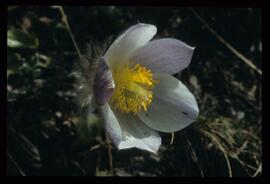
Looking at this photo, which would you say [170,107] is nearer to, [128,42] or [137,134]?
[137,134]

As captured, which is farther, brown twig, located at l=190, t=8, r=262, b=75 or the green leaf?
brown twig, located at l=190, t=8, r=262, b=75

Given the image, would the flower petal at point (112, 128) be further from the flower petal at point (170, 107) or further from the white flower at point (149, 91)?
the flower petal at point (170, 107)

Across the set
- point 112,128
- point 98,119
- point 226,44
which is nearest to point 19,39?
point 98,119

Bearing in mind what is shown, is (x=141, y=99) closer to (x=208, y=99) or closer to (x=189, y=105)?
(x=189, y=105)

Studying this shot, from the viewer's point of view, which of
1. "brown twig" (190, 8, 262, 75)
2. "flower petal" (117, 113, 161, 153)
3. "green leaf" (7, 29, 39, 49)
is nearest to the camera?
"flower petal" (117, 113, 161, 153)

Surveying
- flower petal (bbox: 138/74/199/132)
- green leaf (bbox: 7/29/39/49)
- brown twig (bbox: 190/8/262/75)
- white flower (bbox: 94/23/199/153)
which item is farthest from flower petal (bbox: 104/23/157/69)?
brown twig (bbox: 190/8/262/75)

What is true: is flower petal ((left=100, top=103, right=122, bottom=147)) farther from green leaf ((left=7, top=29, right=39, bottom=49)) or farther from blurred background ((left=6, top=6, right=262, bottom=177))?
green leaf ((left=7, top=29, right=39, bottom=49))

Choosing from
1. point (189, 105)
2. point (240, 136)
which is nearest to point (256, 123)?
point (240, 136)
